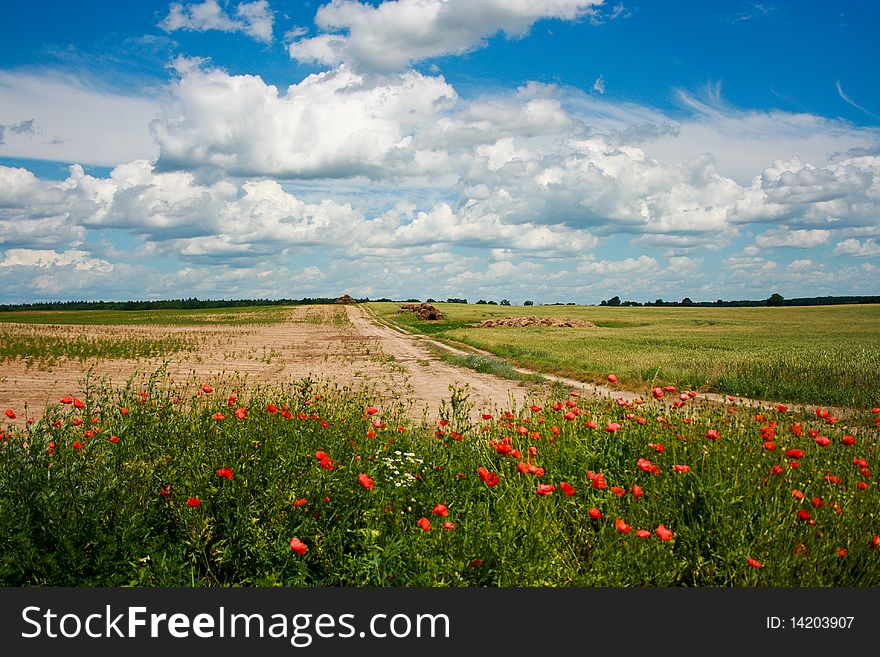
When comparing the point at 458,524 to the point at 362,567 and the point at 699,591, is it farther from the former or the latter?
the point at 699,591

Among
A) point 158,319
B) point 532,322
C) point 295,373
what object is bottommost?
point 295,373

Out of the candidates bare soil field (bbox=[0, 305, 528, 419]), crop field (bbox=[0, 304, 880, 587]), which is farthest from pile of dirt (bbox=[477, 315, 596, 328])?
crop field (bbox=[0, 304, 880, 587])

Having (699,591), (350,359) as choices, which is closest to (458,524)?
(699,591)

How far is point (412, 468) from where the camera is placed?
18.9 ft

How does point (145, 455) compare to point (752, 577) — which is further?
point (145, 455)

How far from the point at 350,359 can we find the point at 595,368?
37.2 feet

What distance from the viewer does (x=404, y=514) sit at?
16.7 feet

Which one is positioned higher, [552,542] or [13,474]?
[13,474]

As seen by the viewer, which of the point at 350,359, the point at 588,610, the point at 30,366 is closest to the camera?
the point at 588,610

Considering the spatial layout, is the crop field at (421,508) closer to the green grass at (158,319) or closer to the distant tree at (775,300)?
the green grass at (158,319)

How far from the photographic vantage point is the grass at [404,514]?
167 inches

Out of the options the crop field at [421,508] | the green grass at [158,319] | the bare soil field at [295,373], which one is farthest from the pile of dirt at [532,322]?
the crop field at [421,508]

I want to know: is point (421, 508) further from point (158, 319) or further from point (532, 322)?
point (158, 319)

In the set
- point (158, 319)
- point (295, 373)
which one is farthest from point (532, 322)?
point (158, 319)
